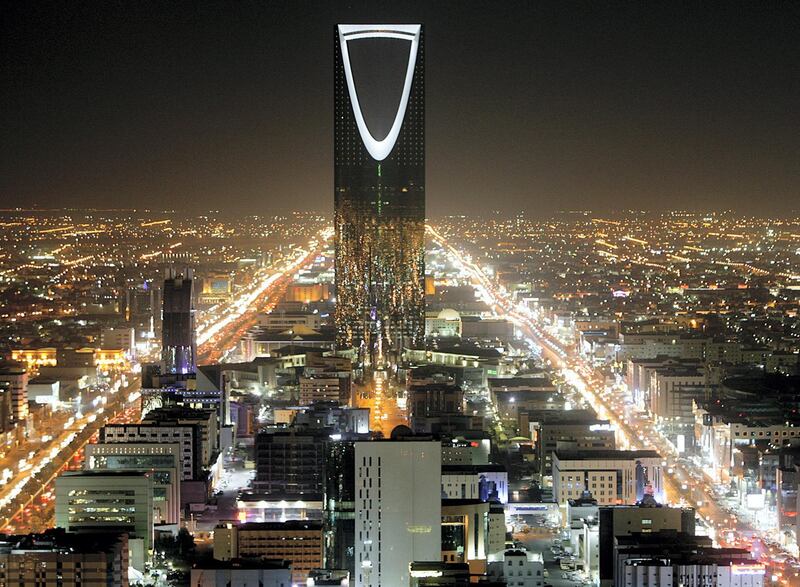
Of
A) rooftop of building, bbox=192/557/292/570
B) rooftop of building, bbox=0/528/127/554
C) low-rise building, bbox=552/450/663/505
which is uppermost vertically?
low-rise building, bbox=552/450/663/505

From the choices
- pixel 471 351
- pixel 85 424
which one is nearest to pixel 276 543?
pixel 85 424

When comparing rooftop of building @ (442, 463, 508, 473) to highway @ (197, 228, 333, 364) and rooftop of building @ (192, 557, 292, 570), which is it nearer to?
rooftop of building @ (192, 557, 292, 570)

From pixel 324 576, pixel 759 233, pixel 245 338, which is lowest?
pixel 324 576

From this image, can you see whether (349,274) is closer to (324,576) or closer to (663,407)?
(663,407)

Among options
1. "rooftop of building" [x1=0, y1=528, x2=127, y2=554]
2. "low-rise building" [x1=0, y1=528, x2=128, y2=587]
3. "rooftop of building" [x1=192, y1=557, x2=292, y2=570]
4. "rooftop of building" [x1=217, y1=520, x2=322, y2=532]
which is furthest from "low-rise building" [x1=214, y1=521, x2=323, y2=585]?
"low-rise building" [x1=0, y1=528, x2=128, y2=587]

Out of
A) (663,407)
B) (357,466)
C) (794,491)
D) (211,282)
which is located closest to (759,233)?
(211,282)

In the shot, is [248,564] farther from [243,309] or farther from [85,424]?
[243,309]

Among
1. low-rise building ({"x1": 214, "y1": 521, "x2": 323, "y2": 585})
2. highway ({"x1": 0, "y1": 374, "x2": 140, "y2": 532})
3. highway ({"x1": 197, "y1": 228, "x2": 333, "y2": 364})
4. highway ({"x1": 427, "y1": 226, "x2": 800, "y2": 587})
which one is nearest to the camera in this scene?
low-rise building ({"x1": 214, "y1": 521, "x2": 323, "y2": 585})
